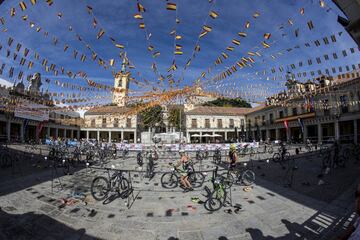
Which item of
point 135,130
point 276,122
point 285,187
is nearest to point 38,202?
point 285,187

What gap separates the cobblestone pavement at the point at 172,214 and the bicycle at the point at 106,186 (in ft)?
0.76

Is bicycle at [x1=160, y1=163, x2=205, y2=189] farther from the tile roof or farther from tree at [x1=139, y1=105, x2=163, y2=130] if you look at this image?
the tile roof

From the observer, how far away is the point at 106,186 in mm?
7574

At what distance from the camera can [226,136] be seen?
5522 cm

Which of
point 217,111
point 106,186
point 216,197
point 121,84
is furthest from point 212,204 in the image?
point 217,111

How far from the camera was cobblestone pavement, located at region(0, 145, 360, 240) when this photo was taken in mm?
4953

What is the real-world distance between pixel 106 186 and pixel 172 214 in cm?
252

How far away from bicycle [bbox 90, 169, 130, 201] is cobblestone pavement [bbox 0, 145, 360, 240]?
0.76 ft

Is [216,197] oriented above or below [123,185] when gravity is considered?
below

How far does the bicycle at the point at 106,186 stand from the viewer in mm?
7461

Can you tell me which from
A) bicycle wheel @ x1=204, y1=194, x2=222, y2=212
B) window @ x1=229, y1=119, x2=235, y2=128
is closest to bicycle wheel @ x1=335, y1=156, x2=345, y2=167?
bicycle wheel @ x1=204, y1=194, x2=222, y2=212

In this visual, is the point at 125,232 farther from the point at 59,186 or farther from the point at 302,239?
the point at 59,186

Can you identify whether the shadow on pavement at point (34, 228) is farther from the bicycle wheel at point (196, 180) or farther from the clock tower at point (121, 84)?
the clock tower at point (121, 84)

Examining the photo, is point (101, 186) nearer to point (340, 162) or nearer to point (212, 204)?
point (212, 204)
